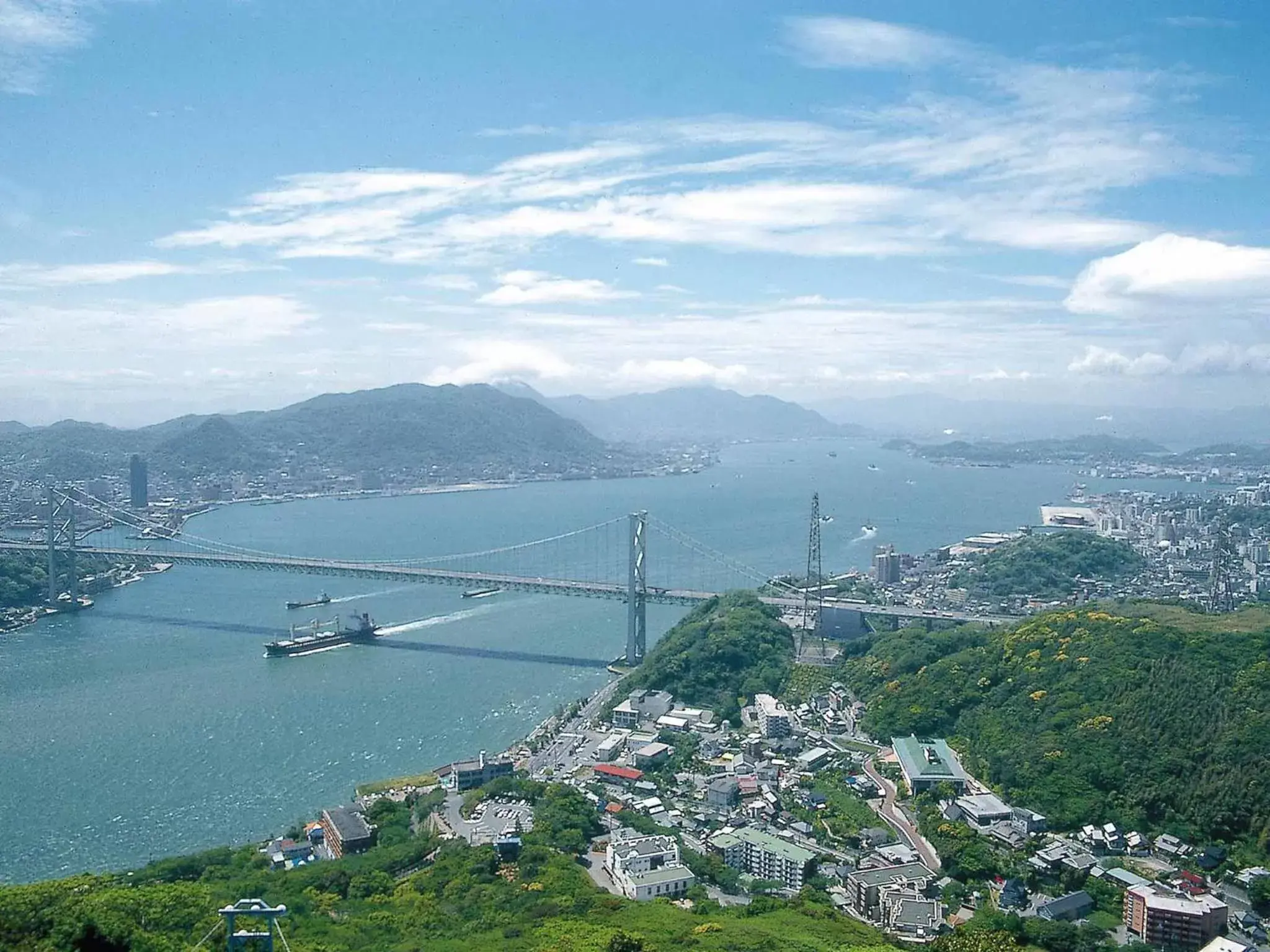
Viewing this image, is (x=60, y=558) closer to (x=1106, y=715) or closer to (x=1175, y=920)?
(x=1106, y=715)

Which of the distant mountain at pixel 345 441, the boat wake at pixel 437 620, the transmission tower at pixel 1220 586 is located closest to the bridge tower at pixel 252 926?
the boat wake at pixel 437 620

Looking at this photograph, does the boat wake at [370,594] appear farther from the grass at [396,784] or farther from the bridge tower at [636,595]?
the grass at [396,784]

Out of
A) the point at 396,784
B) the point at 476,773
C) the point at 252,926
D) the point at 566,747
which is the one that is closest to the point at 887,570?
the point at 566,747

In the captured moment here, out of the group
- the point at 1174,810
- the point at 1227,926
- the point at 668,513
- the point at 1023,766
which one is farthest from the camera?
the point at 668,513

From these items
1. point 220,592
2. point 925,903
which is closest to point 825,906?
point 925,903

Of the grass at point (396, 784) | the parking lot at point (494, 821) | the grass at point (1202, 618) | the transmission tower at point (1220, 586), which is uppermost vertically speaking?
the grass at point (1202, 618)

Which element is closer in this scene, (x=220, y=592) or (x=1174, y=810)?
(x=1174, y=810)

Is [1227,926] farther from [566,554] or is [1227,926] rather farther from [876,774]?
[566,554]
